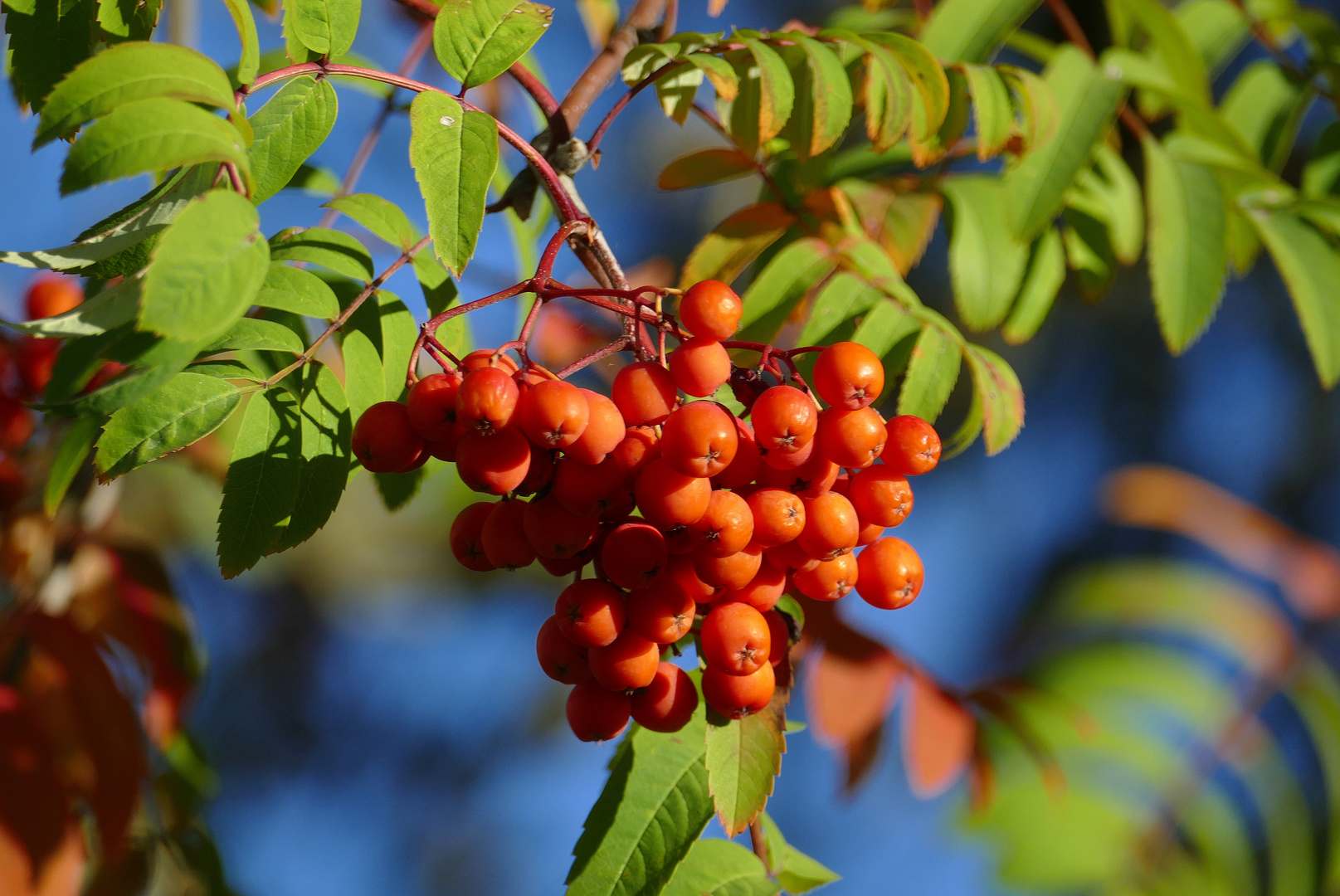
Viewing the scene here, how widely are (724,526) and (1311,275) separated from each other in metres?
1.02

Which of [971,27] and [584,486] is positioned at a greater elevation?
[971,27]

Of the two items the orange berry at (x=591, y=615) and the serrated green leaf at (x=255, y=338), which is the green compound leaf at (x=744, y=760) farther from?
the serrated green leaf at (x=255, y=338)

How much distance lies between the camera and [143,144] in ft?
1.80

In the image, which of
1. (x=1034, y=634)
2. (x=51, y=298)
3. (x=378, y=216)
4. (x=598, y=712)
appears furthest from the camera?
(x=1034, y=634)

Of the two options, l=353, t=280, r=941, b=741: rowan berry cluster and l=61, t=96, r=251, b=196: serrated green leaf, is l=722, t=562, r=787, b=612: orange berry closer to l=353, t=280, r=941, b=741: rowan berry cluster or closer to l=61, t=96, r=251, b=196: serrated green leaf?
l=353, t=280, r=941, b=741: rowan berry cluster

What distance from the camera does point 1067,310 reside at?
446cm

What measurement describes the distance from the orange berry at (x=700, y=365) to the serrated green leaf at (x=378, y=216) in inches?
13.3

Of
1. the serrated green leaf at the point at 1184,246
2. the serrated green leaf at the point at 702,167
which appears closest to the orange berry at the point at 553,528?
the serrated green leaf at the point at 702,167

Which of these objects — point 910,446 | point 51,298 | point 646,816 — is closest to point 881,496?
point 910,446

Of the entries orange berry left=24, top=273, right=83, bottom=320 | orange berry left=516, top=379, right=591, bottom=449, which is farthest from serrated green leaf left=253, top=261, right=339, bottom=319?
orange berry left=24, top=273, right=83, bottom=320

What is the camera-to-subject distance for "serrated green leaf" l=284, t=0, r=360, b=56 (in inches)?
29.0

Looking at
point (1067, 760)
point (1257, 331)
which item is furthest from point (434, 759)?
point (1257, 331)

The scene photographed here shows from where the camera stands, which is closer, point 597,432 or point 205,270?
point 205,270

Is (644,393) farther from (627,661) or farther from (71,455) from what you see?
(71,455)
